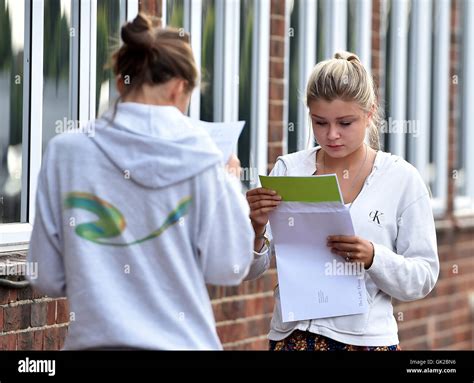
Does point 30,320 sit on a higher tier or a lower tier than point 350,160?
lower

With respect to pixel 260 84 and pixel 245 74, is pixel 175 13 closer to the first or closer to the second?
pixel 245 74

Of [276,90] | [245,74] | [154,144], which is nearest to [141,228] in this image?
[154,144]

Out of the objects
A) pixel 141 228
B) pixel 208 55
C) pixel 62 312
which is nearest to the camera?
pixel 141 228

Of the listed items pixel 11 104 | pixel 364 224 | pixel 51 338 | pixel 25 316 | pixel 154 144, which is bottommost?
pixel 51 338

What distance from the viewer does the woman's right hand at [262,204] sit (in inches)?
124

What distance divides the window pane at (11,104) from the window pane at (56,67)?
0.11 metres

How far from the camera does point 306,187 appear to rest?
10.2 feet

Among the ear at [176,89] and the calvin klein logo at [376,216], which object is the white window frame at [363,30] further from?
the ear at [176,89]

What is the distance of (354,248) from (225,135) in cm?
54

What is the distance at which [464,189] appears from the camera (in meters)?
8.79

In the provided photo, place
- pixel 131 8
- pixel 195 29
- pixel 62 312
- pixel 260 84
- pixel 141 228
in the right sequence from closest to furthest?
pixel 141 228 → pixel 62 312 → pixel 131 8 → pixel 195 29 → pixel 260 84

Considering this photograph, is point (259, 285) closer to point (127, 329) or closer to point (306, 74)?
point (306, 74)

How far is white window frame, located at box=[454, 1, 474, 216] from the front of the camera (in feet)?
28.0

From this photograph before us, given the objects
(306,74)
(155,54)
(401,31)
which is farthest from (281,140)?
(155,54)
